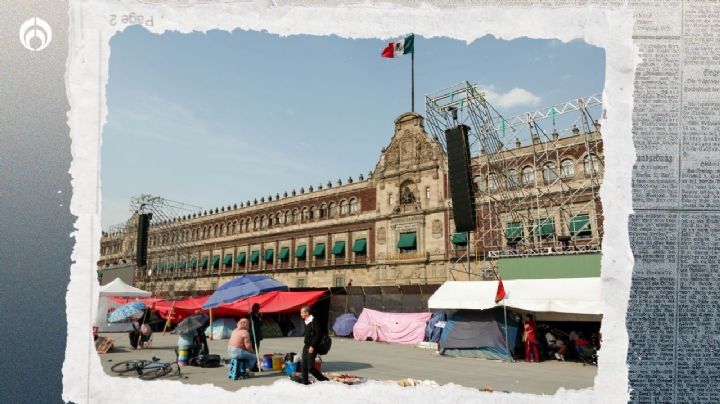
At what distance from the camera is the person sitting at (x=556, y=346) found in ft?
36.6

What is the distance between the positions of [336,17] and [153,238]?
117ft

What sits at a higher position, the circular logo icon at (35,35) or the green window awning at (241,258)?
the circular logo icon at (35,35)

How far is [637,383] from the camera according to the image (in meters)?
6.11

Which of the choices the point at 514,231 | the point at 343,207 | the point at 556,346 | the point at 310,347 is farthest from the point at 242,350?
the point at 343,207

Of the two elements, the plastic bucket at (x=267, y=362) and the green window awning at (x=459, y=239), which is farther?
the green window awning at (x=459, y=239)

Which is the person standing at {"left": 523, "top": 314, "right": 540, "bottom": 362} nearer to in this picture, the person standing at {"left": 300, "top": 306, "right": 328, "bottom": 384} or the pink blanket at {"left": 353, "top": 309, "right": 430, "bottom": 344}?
the pink blanket at {"left": 353, "top": 309, "right": 430, "bottom": 344}

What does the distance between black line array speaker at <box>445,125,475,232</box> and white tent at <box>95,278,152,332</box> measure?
12162 millimetres

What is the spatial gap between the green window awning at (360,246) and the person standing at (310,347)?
22.3 metres

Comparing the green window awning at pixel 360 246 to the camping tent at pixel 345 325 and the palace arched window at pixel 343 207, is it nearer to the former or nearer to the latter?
the palace arched window at pixel 343 207

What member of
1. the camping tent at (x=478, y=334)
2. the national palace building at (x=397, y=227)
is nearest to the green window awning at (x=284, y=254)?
the national palace building at (x=397, y=227)

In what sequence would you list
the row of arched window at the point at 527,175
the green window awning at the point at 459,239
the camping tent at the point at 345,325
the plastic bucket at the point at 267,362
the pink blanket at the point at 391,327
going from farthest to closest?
the green window awning at the point at 459,239
the row of arched window at the point at 527,175
the camping tent at the point at 345,325
the pink blanket at the point at 391,327
the plastic bucket at the point at 267,362

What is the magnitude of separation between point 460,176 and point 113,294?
41.8 feet

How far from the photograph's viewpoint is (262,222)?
123 ft

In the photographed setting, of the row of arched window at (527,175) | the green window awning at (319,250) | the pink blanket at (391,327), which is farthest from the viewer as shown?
the green window awning at (319,250)
